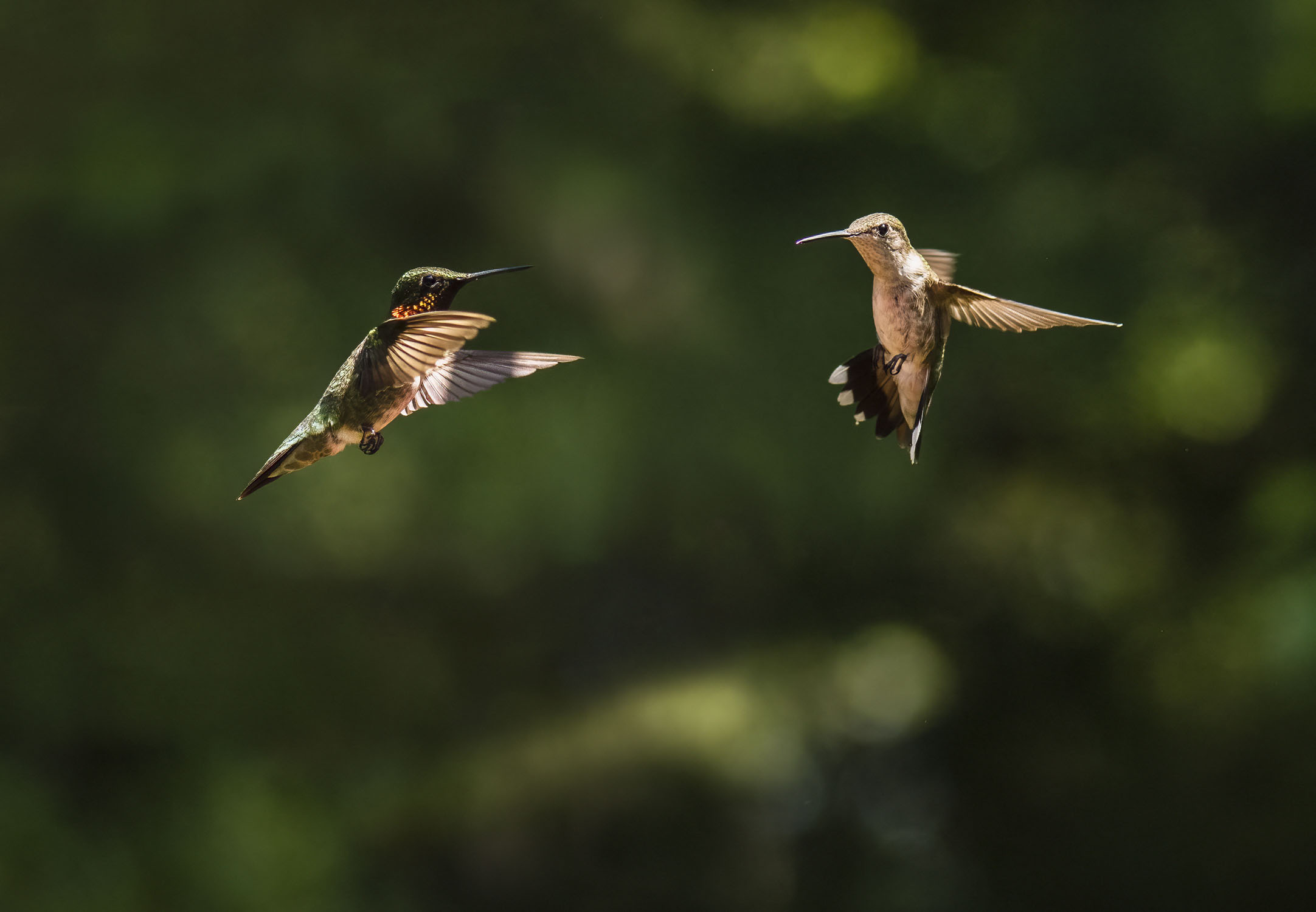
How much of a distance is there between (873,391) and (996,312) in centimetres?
10

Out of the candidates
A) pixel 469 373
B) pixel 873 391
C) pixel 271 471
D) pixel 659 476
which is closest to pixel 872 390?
pixel 873 391

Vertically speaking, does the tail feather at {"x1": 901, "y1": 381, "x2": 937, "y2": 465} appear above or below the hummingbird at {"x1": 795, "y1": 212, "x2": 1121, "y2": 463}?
below

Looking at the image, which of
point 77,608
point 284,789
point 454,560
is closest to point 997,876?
point 454,560

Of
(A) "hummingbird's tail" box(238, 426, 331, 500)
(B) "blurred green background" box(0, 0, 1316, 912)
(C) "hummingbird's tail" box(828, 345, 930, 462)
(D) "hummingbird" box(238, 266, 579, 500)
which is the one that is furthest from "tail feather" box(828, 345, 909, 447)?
(B) "blurred green background" box(0, 0, 1316, 912)

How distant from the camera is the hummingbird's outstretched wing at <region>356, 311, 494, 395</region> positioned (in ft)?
1.66

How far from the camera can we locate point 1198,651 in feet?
8.85

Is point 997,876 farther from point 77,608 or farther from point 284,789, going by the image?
point 77,608

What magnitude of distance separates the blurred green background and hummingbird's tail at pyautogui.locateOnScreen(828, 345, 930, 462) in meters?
1.93

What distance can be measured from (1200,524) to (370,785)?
2048 mm

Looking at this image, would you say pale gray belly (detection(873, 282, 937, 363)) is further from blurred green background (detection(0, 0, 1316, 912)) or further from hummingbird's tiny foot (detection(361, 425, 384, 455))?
blurred green background (detection(0, 0, 1316, 912))

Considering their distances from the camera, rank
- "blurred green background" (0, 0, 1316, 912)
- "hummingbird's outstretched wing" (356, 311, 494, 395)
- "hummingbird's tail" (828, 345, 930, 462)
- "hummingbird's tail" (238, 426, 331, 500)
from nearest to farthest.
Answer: "hummingbird's outstretched wing" (356, 311, 494, 395)
"hummingbird's tail" (238, 426, 331, 500)
"hummingbird's tail" (828, 345, 930, 462)
"blurred green background" (0, 0, 1316, 912)

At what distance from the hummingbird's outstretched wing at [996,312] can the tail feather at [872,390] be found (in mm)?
58

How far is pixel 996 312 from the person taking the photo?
763 mm

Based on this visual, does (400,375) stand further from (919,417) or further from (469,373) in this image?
(919,417)
